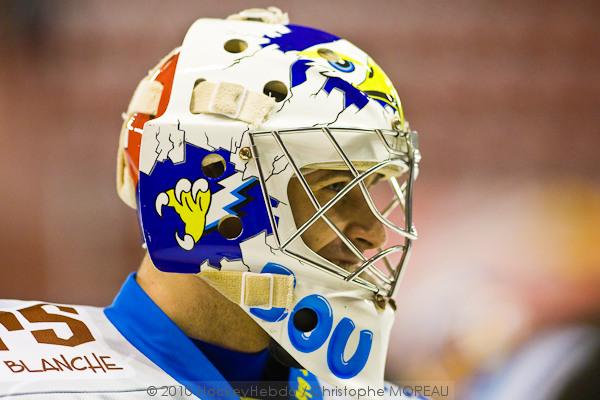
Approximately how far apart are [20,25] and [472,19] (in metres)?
1.20

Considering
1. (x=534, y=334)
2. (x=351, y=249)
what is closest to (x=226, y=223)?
(x=351, y=249)

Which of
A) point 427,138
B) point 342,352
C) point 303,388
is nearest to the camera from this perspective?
point 342,352

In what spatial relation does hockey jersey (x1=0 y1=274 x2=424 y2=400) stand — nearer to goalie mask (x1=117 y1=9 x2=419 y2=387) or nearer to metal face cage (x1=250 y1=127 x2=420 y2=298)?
goalie mask (x1=117 y1=9 x2=419 y2=387)

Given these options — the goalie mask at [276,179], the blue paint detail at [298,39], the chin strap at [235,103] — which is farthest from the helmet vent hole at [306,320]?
the blue paint detail at [298,39]

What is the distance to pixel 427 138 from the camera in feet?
7.20

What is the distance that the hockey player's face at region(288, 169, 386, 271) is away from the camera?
Result: 135 cm

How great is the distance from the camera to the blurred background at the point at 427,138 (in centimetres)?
214

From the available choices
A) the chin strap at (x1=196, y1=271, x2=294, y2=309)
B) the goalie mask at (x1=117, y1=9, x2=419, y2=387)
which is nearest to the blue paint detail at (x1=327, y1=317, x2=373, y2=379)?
the goalie mask at (x1=117, y1=9, x2=419, y2=387)

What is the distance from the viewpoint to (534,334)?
2102 millimetres

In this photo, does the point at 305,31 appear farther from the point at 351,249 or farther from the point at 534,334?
the point at 534,334

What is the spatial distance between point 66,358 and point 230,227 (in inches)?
12.7

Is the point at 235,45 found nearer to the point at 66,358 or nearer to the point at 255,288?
the point at 255,288

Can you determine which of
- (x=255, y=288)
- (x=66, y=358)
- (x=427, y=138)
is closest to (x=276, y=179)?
(x=255, y=288)

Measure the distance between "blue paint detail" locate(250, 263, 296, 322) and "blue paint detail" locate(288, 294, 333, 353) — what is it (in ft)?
0.06
